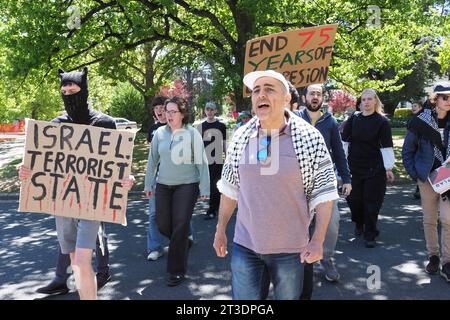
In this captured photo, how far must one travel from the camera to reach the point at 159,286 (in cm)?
459

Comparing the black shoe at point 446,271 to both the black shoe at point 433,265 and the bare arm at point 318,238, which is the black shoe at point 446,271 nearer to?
the black shoe at point 433,265

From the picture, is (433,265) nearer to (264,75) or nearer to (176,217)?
(176,217)

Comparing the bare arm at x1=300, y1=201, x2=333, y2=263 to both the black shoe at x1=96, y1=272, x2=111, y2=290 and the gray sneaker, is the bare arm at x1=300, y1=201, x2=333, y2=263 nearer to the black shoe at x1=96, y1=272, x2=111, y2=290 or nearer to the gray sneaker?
the gray sneaker

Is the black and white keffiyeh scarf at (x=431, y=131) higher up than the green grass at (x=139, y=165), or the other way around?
the black and white keffiyeh scarf at (x=431, y=131)

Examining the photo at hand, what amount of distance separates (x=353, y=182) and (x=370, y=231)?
65 centimetres

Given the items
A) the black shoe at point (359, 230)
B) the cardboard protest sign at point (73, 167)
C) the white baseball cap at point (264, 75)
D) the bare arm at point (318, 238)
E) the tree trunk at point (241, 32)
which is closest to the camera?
the bare arm at point (318, 238)

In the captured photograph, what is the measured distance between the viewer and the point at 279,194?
2.46 meters

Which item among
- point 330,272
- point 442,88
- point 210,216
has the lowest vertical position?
point 330,272

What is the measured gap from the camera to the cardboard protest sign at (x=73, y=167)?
3719 millimetres

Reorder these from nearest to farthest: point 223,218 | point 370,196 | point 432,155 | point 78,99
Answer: point 223,218, point 78,99, point 432,155, point 370,196

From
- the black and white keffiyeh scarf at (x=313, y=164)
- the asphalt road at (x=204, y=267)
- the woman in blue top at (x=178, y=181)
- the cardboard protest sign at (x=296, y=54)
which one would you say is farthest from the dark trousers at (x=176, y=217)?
the black and white keffiyeh scarf at (x=313, y=164)

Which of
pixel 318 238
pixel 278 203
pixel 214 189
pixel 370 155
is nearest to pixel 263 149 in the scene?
pixel 278 203

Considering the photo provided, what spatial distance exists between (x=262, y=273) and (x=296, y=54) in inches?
143

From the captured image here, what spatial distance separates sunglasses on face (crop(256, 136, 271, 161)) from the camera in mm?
2525
